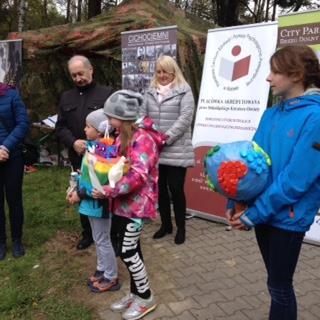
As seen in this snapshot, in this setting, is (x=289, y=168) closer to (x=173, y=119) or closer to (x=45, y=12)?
(x=173, y=119)

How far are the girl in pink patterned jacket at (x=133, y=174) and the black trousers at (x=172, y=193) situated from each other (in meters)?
1.49

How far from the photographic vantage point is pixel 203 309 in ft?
10.8

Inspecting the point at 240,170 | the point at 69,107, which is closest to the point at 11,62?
the point at 69,107

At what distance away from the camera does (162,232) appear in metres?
4.75

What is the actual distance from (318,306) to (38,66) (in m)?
7.11

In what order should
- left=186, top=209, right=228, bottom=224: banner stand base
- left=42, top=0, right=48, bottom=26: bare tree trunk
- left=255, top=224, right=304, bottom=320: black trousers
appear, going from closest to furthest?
left=255, top=224, right=304, bottom=320: black trousers, left=186, top=209, right=228, bottom=224: banner stand base, left=42, top=0, right=48, bottom=26: bare tree trunk

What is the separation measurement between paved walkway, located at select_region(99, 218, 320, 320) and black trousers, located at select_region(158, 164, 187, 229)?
0.22 m

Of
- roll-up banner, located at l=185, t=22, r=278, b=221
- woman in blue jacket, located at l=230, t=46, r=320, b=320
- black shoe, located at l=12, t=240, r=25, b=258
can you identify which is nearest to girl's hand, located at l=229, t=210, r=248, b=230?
woman in blue jacket, located at l=230, t=46, r=320, b=320

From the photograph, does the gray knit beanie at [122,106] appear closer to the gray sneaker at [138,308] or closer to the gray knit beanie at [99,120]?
the gray knit beanie at [99,120]

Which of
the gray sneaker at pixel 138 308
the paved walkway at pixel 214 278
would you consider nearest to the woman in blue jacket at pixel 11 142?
the paved walkway at pixel 214 278

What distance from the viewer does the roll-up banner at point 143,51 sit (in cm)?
536

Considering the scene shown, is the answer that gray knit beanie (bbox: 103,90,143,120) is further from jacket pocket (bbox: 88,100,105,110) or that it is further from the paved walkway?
the paved walkway

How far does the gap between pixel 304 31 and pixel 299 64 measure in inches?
96.7

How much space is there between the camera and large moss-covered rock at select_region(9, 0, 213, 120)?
801 cm
